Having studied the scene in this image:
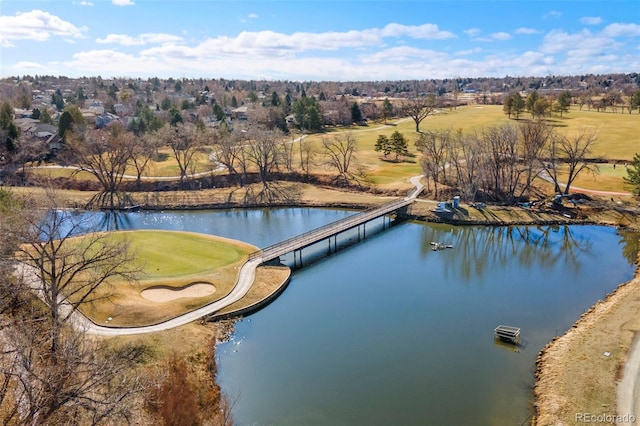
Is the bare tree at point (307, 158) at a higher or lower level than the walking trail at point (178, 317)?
higher

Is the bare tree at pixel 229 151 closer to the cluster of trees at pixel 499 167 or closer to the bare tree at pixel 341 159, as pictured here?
the bare tree at pixel 341 159

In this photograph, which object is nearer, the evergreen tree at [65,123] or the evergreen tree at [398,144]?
the evergreen tree at [398,144]

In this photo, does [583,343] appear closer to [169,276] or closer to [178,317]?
[178,317]

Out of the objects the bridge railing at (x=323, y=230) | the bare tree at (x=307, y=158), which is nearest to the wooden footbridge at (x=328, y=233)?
the bridge railing at (x=323, y=230)

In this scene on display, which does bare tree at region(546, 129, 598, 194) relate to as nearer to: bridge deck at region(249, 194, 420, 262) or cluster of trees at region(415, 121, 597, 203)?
cluster of trees at region(415, 121, 597, 203)

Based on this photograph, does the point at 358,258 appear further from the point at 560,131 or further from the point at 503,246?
the point at 560,131

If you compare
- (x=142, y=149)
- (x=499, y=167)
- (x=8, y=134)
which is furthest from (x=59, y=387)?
(x=8, y=134)

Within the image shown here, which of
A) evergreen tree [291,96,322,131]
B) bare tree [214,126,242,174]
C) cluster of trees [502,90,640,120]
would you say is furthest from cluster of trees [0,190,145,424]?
cluster of trees [502,90,640,120]
